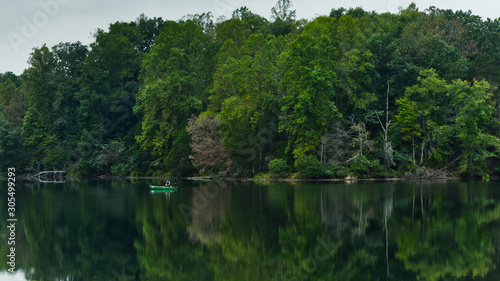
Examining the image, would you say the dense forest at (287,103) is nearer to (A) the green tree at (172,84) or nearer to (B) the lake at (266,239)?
(A) the green tree at (172,84)

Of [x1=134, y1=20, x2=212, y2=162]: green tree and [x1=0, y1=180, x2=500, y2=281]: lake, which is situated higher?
[x1=134, y1=20, x2=212, y2=162]: green tree

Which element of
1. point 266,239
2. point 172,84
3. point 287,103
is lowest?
point 266,239

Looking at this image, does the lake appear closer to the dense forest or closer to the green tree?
the dense forest

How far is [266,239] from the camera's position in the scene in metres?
21.1

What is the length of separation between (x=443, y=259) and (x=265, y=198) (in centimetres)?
1908

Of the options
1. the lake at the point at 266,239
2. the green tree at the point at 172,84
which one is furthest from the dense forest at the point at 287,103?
the lake at the point at 266,239

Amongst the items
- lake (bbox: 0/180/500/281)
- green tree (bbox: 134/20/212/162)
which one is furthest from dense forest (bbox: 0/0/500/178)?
lake (bbox: 0/180/500/281)

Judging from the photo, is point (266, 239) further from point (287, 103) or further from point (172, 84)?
point (172, 84)

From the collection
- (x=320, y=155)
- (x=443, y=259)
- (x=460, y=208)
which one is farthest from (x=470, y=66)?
(x=443, y=259)

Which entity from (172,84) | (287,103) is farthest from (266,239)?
(172,84)

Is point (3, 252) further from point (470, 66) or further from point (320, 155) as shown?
point (470, 66)

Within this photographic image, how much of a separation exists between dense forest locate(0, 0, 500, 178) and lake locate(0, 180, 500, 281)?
21.4m

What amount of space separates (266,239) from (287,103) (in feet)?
124

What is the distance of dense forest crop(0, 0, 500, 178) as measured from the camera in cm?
5609
